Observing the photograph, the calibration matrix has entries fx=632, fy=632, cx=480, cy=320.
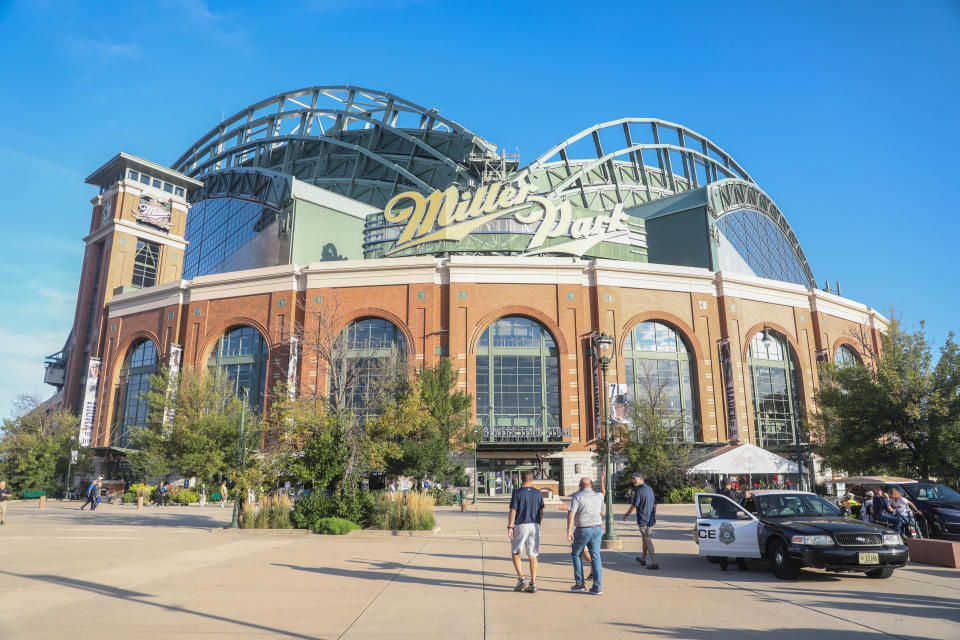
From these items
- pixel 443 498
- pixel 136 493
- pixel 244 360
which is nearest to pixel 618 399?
pixel 443 498

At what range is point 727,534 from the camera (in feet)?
39.8

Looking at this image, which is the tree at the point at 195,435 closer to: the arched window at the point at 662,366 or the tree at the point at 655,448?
the tree at the point at 655,448

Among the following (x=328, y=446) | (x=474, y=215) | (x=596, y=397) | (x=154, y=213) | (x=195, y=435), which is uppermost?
(x=154, y=213)

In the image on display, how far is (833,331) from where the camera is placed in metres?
48.4

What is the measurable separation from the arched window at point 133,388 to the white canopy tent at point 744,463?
40823 mm

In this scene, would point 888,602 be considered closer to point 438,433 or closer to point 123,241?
point 438,433

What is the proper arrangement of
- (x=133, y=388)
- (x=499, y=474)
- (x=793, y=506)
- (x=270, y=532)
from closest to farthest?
(x=793, y=506)
(x=270, y=532)
(x=499, y=474)
(x=133, y=388)

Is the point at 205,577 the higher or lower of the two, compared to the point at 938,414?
lower

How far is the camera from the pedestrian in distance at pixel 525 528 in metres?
9.73

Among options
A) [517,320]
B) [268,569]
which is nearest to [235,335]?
[517,320]

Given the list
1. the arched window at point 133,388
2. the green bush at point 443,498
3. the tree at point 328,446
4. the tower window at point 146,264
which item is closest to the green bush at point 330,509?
the tree at point 328,446

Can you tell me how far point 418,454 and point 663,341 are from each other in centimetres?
2126

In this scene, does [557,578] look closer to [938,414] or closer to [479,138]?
[938,414]

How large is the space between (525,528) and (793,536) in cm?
472
